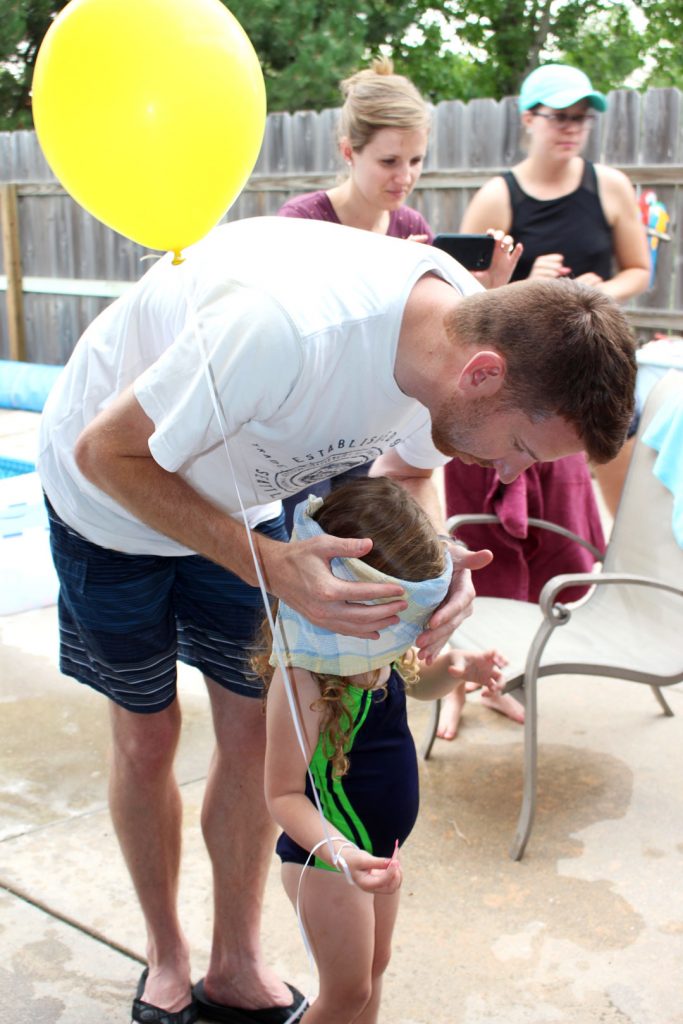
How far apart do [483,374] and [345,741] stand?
0.61m

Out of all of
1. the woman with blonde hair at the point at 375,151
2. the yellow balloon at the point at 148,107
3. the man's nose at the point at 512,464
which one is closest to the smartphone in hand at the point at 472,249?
the woman with blonde hair at the point at 375,151

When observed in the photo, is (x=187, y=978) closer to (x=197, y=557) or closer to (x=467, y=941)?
(x=467, y=941)

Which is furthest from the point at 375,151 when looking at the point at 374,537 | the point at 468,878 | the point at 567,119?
the point at 468,878

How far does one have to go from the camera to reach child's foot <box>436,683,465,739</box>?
10.9 feet

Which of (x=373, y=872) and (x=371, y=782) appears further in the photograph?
(x=371, y=782)

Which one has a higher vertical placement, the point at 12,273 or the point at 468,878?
the point at 12,273

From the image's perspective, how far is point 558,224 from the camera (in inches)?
149

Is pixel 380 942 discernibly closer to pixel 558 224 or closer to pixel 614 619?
pixel 614 619

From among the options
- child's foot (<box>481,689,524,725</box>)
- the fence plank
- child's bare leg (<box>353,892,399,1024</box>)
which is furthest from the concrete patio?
the fence plank

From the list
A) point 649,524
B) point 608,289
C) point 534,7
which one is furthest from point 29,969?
point 534,7

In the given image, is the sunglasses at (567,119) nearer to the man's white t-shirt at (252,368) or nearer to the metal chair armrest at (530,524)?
the metal chair armrest at (530,524)

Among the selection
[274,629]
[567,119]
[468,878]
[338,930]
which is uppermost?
[567,119]

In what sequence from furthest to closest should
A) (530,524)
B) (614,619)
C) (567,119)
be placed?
1. (567,119)
2. (530,524)
3. (614,619)

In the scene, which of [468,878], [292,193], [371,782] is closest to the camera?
[371,782]
